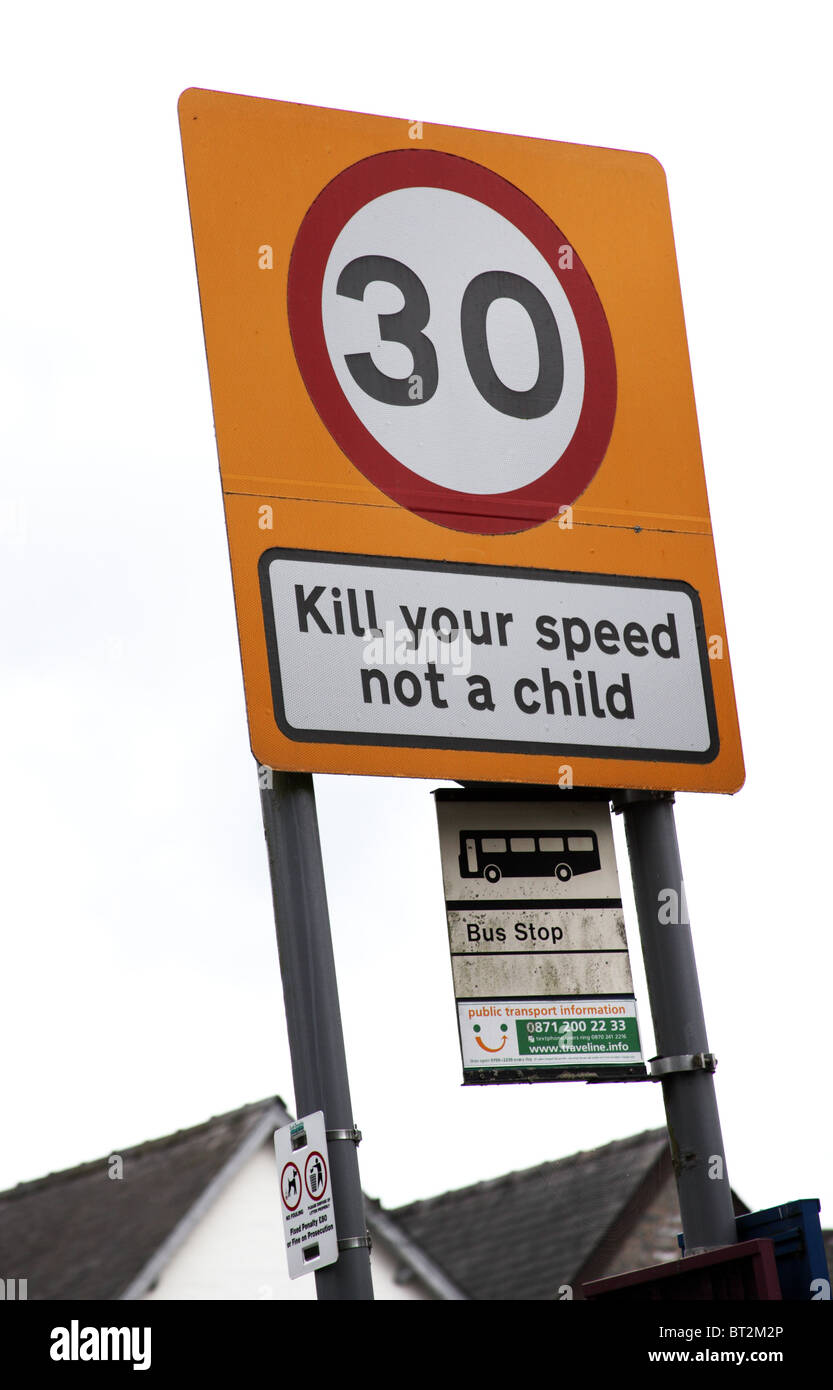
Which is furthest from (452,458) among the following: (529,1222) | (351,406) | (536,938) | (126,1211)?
(529,1222)

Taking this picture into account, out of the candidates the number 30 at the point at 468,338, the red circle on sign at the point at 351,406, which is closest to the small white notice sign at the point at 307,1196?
the red circle on sign at the point at 351,406

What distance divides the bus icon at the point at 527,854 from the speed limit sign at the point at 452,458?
0.17 meters

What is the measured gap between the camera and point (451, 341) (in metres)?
4.52

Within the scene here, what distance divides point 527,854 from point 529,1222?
14.4 meters

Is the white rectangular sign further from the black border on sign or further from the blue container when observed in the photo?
the blue container

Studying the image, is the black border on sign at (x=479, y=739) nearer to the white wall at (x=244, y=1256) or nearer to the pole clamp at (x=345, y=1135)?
the pole clamp at (x=345, y=1135)

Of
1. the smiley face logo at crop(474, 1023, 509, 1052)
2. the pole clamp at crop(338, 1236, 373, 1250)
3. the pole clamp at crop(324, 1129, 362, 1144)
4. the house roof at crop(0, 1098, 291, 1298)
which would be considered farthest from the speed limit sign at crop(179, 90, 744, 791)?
the house roof at crop(0, 1098, 291, 1298)

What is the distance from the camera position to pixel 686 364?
491 centimetres

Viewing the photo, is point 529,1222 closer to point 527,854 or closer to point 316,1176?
point 527,854
